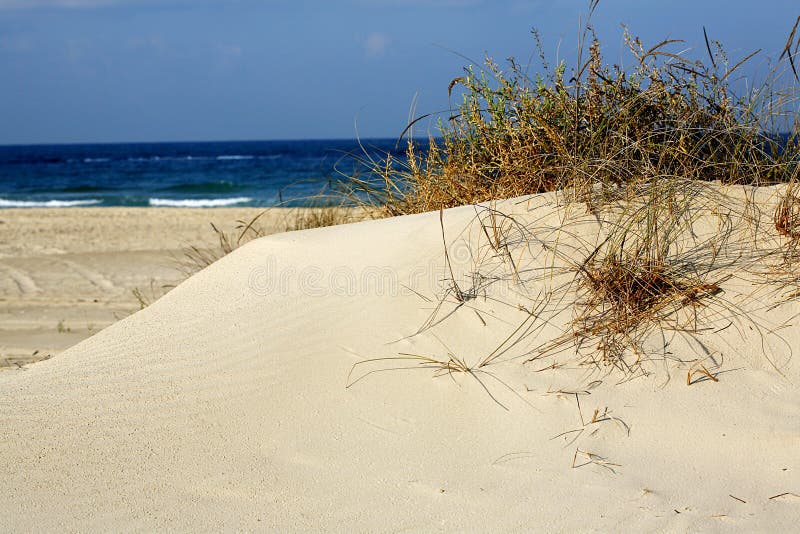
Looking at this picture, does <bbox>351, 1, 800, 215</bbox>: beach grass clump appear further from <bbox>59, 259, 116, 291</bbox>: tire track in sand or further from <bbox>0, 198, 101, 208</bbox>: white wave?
<bbox>0, 198, 101, 208</bbox>: white wave

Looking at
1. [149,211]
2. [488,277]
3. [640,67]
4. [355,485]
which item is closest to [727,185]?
[640,67]

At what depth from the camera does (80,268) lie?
780 centimetres

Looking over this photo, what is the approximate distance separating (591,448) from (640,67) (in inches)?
84.0

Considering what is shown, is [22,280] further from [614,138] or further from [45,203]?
[45,203]

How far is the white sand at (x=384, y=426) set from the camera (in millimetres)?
2158

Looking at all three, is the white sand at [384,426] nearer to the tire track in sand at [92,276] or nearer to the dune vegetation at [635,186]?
the dune vegetation at [635,186]

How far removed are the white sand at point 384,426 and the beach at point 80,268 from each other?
1.81 m

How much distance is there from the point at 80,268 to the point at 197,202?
13.9 m

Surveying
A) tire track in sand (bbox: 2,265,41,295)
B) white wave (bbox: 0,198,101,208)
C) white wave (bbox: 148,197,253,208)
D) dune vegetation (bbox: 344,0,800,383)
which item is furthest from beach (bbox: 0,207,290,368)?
white wave (bbox: 0,198,101,208)

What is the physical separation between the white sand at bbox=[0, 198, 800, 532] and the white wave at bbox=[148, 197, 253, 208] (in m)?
17.4

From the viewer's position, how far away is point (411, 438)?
96.5 inches

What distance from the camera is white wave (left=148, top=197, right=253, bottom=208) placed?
20.2 m

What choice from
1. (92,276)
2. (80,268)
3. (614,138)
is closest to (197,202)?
(80,268)

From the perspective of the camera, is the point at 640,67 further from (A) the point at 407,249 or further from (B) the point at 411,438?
(B) the point at 411,438
